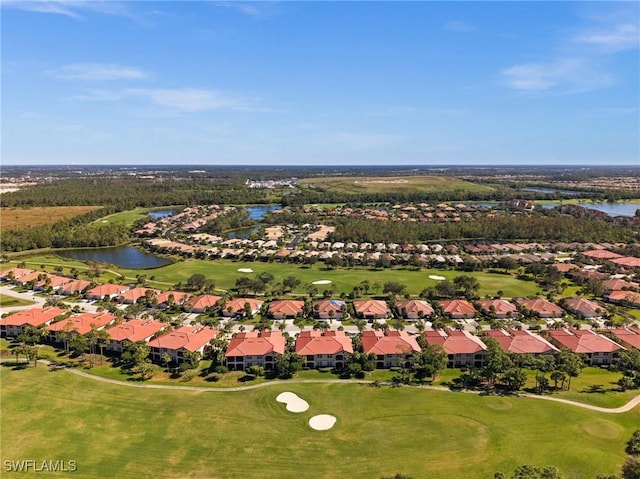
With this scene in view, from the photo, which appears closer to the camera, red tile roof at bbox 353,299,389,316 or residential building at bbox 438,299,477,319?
residential building at bbox 438,299,477,319

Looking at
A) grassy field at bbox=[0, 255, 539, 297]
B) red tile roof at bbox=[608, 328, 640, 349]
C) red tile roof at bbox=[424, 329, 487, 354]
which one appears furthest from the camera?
grassy field at bbox=[0, 255, 539, 297]

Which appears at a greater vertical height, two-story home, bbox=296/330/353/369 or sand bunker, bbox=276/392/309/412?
two-story home, bbox=296/330/353/369

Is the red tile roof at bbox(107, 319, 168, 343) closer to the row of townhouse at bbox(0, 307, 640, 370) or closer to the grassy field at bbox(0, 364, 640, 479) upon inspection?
the row of townhouse at bbox(0, 307, 640, 370)

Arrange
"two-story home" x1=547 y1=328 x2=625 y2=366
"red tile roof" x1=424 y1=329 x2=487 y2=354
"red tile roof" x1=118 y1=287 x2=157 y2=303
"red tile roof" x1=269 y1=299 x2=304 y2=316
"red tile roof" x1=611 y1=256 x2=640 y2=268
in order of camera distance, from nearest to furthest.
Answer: "red tile roof" x1=424 y1=329 x2=487 y2=354, "two-story home" x1=547 y1=328 x2=625 y2=366, "red tile roof" x1=269 y1=299 x2=304 y2=316, "red tile roof" x1=118 y1=287 x2=157 y2=303, "red tile roof" x1=611 y1=256 x2=640 y2=268

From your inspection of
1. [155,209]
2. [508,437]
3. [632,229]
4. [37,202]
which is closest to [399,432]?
[508,437]

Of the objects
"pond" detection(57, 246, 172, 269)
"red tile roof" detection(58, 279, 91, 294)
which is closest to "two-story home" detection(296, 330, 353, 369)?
"red tile roof" detection(58, 279, 91, 294)
